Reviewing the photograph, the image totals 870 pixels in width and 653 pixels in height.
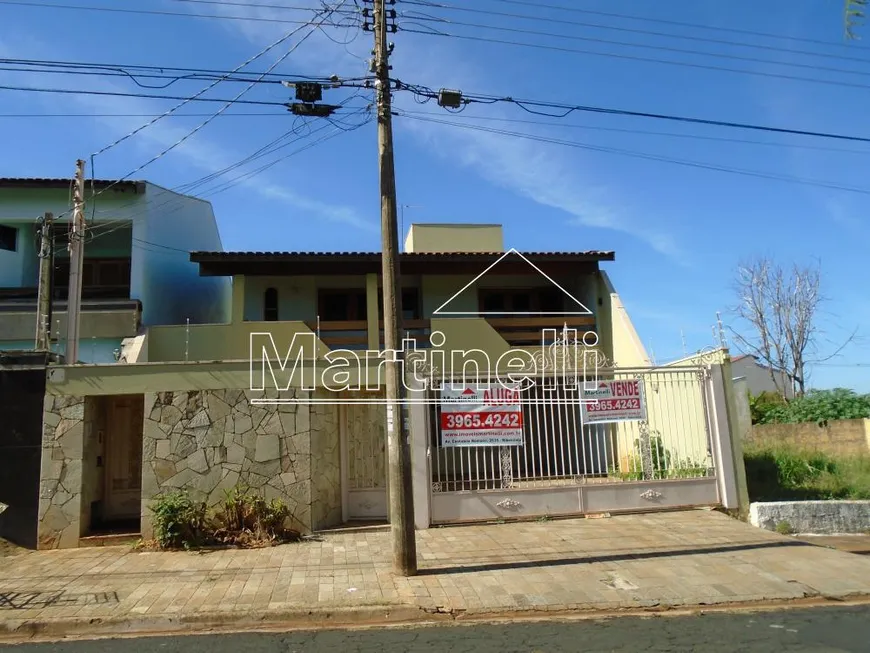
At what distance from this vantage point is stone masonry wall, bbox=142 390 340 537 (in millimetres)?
9383

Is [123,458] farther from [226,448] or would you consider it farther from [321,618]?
[321,618]

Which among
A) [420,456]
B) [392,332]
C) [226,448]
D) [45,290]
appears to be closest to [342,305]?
[45,290]

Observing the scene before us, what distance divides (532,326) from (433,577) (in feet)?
31.1

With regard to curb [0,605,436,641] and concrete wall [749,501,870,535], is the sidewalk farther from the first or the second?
concrete wall [749,501,870,535]

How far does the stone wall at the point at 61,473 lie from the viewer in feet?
30.1

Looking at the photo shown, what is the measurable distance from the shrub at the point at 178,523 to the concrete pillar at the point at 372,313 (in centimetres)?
668

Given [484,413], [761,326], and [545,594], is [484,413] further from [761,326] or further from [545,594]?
[761,326]

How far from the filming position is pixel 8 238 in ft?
51.3

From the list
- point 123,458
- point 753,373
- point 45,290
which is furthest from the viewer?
point 753,373

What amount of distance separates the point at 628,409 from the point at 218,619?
705cm

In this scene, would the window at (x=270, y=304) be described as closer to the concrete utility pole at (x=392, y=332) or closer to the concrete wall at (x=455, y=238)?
the concrete wall at (x=455, y=238)

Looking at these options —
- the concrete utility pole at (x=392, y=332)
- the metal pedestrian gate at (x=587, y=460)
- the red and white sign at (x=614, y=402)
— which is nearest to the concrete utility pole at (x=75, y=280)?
the concrete utility pole at (x=392, y=332)

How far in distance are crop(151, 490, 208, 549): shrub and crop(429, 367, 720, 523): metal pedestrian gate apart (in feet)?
11.2

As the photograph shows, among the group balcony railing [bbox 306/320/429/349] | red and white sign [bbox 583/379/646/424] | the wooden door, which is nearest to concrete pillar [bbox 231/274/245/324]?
balcony railing [bbox 306/320/429/349]
